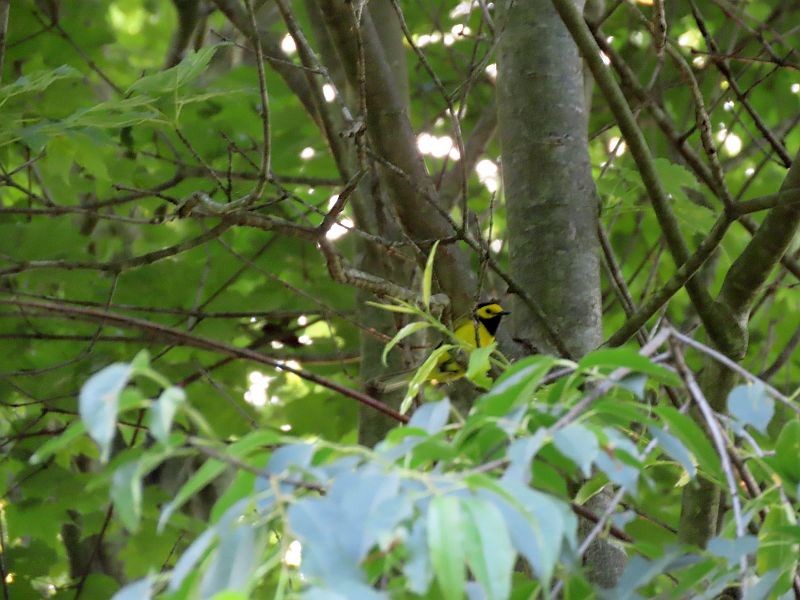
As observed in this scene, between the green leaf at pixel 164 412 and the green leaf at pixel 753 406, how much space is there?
0.67m

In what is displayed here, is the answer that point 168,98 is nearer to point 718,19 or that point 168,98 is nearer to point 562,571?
point 562,571

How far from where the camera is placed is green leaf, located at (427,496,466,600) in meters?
0.97

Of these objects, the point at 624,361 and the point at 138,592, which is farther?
the point at 624,361

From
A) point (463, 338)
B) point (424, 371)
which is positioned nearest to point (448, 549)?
point (424, 371)

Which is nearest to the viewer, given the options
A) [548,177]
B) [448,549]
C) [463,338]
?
[448,549]

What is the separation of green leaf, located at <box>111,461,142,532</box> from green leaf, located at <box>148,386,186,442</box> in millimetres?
53

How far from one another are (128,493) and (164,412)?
9cm

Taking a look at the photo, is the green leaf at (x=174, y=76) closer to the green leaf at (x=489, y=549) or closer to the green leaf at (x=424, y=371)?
the green leaf at (x=424, y=371)

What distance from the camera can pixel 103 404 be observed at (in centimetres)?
102

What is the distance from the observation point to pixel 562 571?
4.10ft

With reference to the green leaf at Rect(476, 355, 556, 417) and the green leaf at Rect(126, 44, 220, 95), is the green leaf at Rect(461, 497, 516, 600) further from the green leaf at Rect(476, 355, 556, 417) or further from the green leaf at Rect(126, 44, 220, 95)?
the green leaf at Rect(126, 44, 220, 95)

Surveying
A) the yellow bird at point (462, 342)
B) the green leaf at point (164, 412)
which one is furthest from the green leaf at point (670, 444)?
the yellow bird at point (462, 342)

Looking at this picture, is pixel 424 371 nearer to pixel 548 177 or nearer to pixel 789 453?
pixel 789 453

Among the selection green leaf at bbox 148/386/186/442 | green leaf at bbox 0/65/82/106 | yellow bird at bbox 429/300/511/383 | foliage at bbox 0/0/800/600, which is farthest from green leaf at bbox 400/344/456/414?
yellow bird at bbox 429/300/511/383
